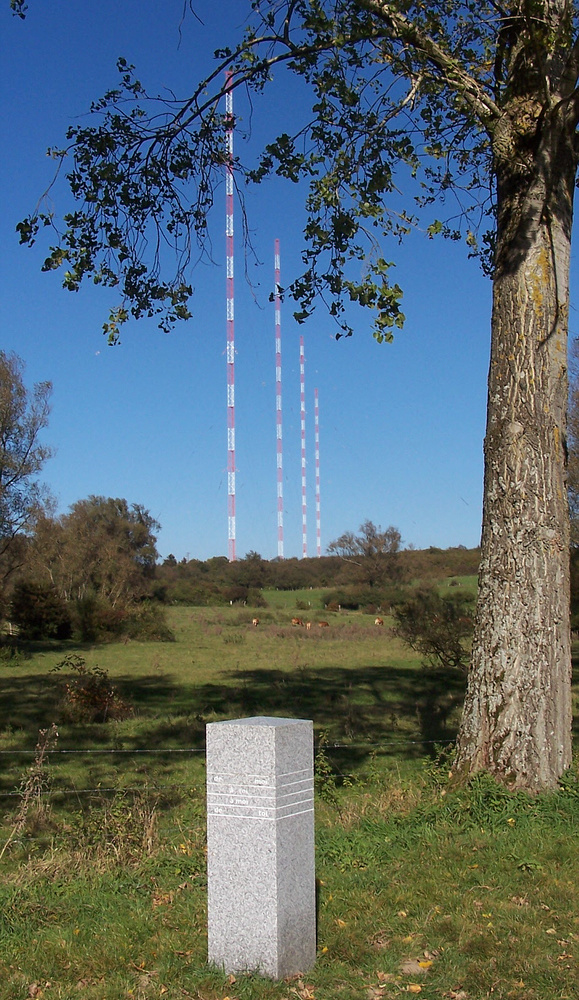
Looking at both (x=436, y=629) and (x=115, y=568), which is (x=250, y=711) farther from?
(x=115, y=568)

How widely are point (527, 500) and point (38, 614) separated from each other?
37368mm

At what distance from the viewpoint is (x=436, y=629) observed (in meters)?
24.6

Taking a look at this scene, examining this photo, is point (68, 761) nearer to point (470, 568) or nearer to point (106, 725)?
point (106, 725)

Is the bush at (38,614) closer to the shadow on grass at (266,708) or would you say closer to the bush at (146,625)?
the bush at (146,625)

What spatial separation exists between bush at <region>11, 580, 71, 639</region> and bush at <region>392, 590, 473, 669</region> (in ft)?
63.3

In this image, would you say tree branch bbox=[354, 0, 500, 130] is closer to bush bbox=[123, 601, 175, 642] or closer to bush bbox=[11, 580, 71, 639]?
bush bbox=[123, 601, 175, 642]

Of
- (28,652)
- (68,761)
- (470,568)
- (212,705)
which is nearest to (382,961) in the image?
(68,761)

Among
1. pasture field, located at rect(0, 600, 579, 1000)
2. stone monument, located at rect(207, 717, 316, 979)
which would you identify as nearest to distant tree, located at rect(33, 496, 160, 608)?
pasture field, located at rect(0, 600, 579, 1000)

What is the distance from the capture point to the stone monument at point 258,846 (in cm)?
438

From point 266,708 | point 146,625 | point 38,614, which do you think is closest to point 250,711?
point 266,708

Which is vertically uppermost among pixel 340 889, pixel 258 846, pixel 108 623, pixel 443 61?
pixel 443 61

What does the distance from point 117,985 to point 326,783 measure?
544 cm

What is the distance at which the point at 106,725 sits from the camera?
57.5ft

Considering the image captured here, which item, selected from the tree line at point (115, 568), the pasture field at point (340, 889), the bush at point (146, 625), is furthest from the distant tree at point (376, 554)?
the pasture field at point (340, 889)
